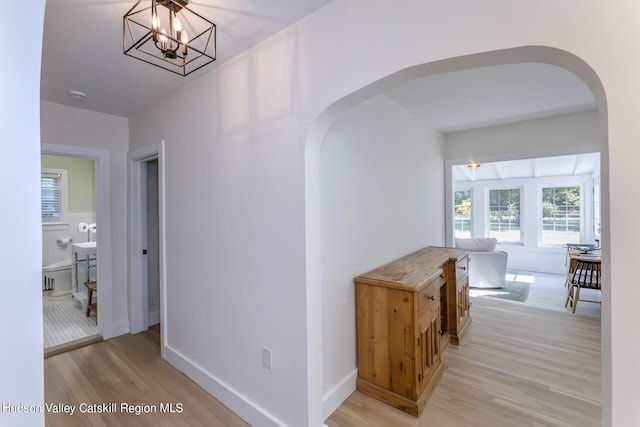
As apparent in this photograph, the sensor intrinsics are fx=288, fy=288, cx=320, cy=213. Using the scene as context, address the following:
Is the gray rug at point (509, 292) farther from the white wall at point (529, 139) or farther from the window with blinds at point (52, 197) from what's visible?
the window with blinds at point (52, 197)

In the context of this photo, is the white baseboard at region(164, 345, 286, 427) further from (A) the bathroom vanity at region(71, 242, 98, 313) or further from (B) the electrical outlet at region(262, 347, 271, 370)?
(A) the bathroom vanity at region(71, 242, 98, 313)

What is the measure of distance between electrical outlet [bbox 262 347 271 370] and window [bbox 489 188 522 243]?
725cm

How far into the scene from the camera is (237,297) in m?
2.03

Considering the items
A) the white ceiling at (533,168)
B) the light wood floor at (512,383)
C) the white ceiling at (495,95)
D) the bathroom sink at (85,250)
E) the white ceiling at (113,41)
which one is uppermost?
the white ceiling at (495,95)

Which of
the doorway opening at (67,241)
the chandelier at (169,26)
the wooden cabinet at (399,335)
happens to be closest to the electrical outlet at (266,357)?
the wooden cabinet at (399,335)

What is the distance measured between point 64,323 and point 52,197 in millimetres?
2705

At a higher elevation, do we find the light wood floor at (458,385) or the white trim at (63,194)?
the white trim at (63,194)

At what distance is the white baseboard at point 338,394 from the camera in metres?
1.93

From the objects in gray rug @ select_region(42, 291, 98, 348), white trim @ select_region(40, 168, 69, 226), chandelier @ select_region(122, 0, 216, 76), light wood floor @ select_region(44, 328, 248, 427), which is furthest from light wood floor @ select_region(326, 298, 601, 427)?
white trim @ select_region(40, 168, 69, 226)

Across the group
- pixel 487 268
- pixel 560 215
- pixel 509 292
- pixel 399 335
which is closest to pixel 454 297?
pixel 399 335

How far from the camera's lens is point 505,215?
285 inches

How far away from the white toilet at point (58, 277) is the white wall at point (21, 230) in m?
5.42

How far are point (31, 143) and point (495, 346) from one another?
11.7 feet

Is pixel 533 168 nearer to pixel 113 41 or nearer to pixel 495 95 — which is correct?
pixel 495 95
